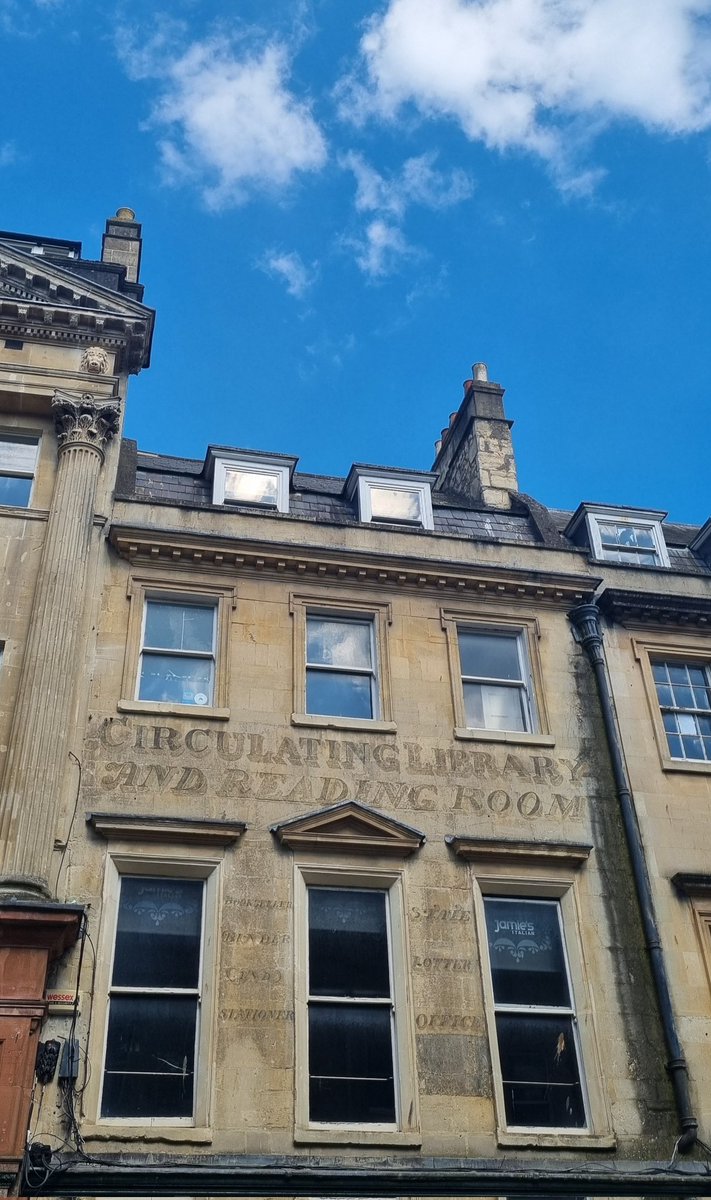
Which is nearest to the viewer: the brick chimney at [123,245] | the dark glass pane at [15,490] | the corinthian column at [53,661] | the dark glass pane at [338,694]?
the corinthian column at [53,661]

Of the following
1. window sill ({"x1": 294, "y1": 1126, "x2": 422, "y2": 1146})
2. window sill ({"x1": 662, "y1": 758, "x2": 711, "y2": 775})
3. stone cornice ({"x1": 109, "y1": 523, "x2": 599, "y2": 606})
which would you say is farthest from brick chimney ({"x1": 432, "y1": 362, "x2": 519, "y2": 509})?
window sill ({"x1": 294, "y1": 1126, "x2": 422, "y2": 1146})

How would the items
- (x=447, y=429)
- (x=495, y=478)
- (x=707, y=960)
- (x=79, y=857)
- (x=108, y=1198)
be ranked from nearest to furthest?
(x=108, y=1198), (x=79, y=857), (x=707, y=960), (x=495, y=478), (x=447, y=429)

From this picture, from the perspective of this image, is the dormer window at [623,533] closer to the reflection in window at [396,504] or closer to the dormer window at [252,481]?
the reflection in window at [396,504]

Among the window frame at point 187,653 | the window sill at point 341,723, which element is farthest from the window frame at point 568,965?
the window frame at point 187,653

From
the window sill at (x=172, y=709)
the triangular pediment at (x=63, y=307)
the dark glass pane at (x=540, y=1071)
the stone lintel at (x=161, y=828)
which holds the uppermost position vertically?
the triangular pediment at (x=63, y=307)

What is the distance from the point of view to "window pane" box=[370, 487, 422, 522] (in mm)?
19734

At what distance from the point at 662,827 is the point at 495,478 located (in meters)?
8.58

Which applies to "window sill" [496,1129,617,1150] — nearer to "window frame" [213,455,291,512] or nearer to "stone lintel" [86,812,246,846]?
"stone lintel" [86,812,246,846]

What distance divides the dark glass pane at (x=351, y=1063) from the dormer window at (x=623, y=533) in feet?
31.7

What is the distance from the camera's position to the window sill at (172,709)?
15.2 m

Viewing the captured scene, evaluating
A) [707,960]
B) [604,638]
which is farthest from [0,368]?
[707,960]

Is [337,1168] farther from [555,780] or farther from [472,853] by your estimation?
[555,780]

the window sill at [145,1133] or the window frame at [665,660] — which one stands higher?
the window frame at [665,660]

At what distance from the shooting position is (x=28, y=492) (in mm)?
17203
